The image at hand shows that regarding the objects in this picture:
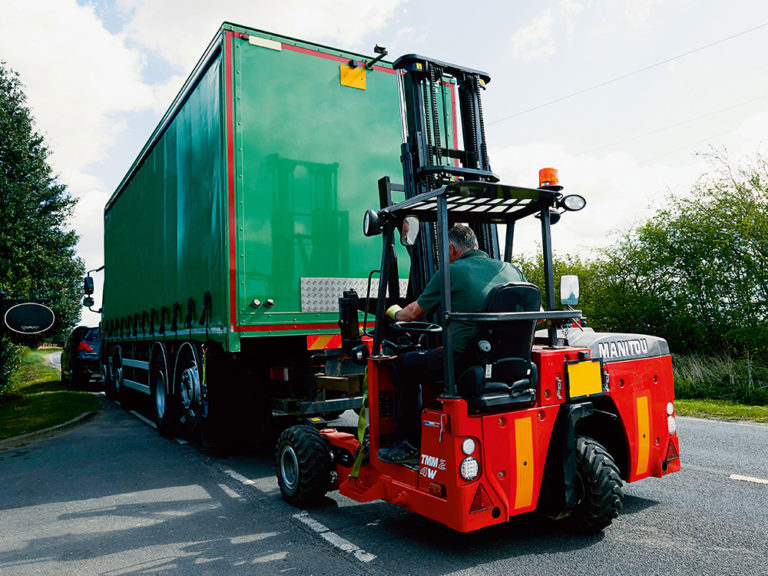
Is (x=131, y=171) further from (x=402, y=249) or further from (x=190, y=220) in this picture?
(x=402, y=249)

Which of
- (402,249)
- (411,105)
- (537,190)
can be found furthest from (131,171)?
(537,190)

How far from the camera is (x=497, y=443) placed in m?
3.61

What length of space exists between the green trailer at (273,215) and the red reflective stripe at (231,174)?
0.4 inches

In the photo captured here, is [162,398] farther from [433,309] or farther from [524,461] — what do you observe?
[524,461]

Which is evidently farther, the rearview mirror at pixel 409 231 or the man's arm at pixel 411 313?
the man's arm at pixel 411 313

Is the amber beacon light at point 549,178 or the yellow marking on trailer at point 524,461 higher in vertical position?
the amber beacon light at point 549,178

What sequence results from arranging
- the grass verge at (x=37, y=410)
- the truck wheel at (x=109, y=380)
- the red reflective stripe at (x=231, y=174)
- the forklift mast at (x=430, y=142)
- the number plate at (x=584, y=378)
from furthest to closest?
the truck wheel at (x=109, y=380), the grass verge at (x=37, y=410), the red reflective stripe at (x=231, y=174), the forklift mast at (x=430, y=142), the number plate at (x=584, y=378)

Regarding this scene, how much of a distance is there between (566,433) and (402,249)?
11.0 feet

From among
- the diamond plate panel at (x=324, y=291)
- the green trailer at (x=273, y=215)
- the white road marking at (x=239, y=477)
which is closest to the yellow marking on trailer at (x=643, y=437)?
the green trailer at (x=273, y=215)

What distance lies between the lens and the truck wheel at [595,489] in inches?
150

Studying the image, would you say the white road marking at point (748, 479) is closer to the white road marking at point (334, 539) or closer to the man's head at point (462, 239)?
the man's head at point (462, 239)

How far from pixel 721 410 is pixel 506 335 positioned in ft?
23.4

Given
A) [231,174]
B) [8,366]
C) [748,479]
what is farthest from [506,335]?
[8,366]

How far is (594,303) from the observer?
1476 centimetres
